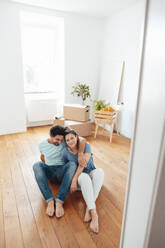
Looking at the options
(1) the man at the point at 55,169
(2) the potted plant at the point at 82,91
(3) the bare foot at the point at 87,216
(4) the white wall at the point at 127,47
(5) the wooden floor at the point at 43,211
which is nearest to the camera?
(5) the wooden floor at the point at 43,211

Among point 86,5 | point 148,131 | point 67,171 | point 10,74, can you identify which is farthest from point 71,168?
point 86,5

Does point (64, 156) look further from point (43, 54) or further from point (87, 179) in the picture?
point (43, 54)

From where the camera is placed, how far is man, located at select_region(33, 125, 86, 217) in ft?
5.64

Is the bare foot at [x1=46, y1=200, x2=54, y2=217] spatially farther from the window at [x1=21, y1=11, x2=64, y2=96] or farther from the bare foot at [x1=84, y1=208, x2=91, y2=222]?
the window at [x1=21, y1=11, x2=64, y2=96]

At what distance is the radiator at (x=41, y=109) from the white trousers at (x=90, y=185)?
2417 millimetres

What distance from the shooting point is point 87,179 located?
171cm

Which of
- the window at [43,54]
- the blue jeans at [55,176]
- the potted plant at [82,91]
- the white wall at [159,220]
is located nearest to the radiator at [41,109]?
the window at [43,54]

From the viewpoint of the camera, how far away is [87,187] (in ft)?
5.50

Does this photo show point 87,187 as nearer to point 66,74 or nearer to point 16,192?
point 16,192

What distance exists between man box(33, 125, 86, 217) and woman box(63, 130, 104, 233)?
0.05 meters

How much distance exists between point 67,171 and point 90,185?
255 millimetres

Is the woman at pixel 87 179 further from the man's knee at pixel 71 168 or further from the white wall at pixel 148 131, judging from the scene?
the white wall at pixel 148 131

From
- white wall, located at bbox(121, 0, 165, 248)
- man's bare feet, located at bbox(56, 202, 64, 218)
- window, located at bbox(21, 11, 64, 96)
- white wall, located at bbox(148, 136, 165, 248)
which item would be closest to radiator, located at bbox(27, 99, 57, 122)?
window, located at bbox(21, 11, 64, 96)

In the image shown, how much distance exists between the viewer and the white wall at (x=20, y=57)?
3.19 m
